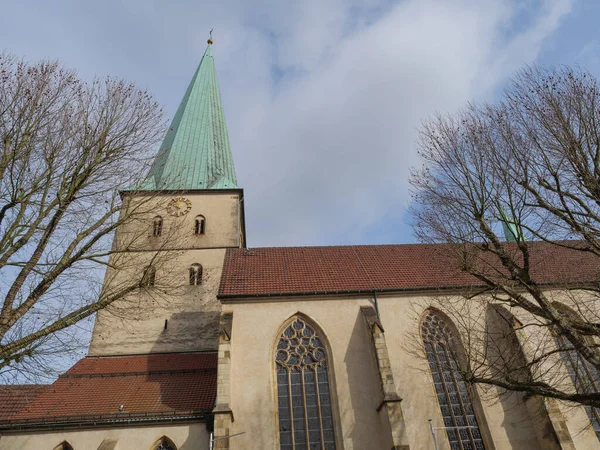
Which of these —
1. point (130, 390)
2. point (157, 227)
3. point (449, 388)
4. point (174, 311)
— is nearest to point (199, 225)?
point (157, 227)

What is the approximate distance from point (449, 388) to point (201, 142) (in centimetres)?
1664

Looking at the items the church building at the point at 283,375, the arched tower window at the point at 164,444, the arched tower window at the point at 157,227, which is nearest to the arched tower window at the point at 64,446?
the church building at the point at 283,375

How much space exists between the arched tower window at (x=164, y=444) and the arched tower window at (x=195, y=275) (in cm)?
726

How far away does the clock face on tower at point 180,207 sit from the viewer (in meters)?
19.7

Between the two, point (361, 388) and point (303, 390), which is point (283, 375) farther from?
point (361, 388)

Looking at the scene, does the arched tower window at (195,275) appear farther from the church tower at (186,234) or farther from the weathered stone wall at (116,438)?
the weathered stone wall at (116,438)

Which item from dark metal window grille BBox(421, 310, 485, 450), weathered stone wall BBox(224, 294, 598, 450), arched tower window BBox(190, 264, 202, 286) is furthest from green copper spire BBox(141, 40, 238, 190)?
dark metal window grille BBox(421, 310, 485, 450)

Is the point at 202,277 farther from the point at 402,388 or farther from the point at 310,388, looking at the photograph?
the point at 402,388

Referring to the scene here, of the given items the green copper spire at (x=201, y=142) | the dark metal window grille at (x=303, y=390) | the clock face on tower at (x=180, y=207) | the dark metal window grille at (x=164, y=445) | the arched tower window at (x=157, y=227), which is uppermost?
the green copper spire at (x=201, y=142)

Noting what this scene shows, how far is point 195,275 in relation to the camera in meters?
18.1

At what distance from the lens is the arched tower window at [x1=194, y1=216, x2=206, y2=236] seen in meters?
19.5

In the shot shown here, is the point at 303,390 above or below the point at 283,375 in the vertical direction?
below

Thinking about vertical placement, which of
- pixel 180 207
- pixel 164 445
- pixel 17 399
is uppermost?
pixel 180 207

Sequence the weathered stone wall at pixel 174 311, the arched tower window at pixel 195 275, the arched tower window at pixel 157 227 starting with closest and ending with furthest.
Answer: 1. the weathered stone wall at pixel 174 311
2. the arched tower window at pixel 195 275
3. the arched tower window at pixel 157 227
